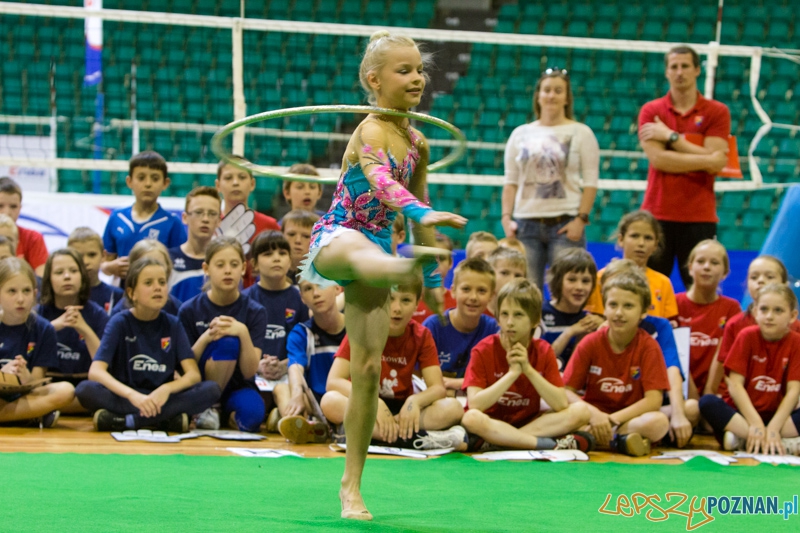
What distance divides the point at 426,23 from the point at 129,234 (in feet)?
27.9

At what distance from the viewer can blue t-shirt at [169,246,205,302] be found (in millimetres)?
6418

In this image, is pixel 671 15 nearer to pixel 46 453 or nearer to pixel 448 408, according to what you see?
pixel 448 408

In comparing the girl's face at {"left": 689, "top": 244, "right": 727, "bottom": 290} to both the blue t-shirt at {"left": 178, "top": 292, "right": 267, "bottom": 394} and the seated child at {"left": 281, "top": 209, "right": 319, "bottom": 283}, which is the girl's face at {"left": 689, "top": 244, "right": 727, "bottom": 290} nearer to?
the seated child at {"left": 281, "top": 209, "right": 319, "bottom": 283}

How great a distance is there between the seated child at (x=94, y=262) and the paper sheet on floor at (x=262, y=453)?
192cm

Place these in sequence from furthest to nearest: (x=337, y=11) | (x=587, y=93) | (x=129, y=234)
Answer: (x=337, y=11)
(x=587, y=93)
(x=129, y=234)

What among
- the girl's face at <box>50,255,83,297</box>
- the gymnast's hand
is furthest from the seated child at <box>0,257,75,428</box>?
the gymnast's hand

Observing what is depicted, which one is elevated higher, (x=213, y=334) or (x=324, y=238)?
(x=324, y=238)

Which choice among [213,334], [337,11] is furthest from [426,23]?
[213,334]

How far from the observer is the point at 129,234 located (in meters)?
6.67

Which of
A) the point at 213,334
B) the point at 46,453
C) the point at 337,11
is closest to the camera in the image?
the point at 46,453

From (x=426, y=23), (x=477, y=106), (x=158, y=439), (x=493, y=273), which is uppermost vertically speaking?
(x=426, y=23)

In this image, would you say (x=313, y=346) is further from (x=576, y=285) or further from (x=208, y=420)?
(x=576, y=285)

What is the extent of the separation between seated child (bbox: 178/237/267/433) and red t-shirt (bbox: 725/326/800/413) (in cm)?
298

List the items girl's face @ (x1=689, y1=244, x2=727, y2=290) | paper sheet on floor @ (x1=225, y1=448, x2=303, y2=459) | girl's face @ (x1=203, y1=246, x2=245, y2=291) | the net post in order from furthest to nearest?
1. the net post
2. girl's face @ (x1=689, y1=244, x2=727, y2=290)
3. girl's face @ (x1=203, y1=246, x2=245, y2=291)
4. paper sheet on floor @ (x1=225, y1=448, x2=303, y2=459)
